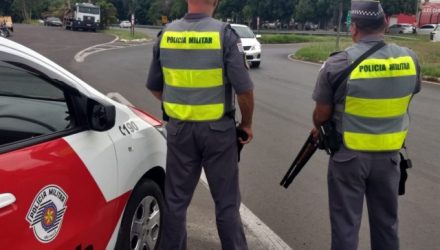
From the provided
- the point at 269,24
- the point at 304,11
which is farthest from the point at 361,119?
the point at 269,24

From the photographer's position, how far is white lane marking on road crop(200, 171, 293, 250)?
3988 mm

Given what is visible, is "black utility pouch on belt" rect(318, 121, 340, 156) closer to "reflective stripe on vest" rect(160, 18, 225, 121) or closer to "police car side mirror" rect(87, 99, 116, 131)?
"reflective stripe on vest" rect(160, 18, 225, 121)

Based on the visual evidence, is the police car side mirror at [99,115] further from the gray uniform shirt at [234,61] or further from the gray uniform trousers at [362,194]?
the gray uniform trousers at [362,194]

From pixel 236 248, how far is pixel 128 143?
1004 millimetres

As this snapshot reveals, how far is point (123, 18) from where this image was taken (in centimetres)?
11819

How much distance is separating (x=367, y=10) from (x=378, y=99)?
0.52 metres

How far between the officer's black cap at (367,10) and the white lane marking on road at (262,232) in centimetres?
189

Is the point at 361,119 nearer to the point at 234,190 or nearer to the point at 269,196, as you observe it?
the point at 234,190

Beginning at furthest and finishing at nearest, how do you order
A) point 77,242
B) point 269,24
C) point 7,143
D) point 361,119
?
point 269,24 < point 361,119 < point 77,242 < point 7,143

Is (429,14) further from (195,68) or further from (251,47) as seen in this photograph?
(195,68)

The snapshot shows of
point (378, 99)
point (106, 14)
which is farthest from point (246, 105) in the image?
point (106, 14)

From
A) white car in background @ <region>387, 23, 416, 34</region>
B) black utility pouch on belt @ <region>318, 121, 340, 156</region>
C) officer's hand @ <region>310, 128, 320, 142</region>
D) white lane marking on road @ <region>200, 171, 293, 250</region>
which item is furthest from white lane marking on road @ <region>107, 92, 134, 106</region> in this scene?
white car in background @ <region>387, 23, 416, 34</region>

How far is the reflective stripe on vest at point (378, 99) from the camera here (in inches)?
114

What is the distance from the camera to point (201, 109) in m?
3.14
